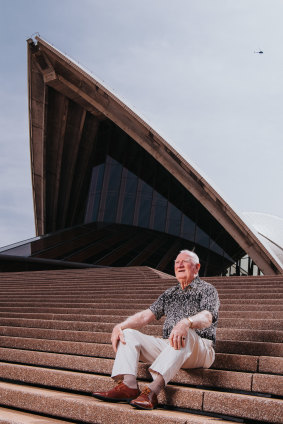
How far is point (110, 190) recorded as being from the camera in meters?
22.6

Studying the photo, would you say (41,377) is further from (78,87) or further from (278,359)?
(78,87)

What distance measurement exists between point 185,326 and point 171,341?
4.8 inches

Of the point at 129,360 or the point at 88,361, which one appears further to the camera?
the point at 88,361

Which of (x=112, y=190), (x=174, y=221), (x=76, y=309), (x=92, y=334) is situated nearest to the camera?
(x=92, y=334)

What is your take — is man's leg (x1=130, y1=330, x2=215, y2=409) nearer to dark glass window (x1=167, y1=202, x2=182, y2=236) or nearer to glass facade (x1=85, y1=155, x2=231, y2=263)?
glass facade (x1=85, y1=155, x2=231, y2=263)

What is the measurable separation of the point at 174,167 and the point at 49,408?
15488 millimetres

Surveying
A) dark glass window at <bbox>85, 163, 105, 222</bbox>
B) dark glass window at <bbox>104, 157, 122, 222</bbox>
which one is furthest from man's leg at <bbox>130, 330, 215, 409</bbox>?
dark glass window at <bbox>85, 163, 105, 222</bbox>

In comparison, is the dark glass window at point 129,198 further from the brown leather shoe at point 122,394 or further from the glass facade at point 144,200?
the brown leather shoe at point 122,394

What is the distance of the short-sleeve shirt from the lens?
321 cm

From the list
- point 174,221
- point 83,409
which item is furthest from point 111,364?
point 174,221

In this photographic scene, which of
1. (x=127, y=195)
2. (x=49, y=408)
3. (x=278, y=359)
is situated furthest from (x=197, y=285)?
(x=127, y=195)

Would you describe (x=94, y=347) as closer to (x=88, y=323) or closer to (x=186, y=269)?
(x=88, y=323)

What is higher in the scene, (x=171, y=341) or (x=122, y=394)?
(x=171, y=341)

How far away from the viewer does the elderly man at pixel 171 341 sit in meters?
2.87
